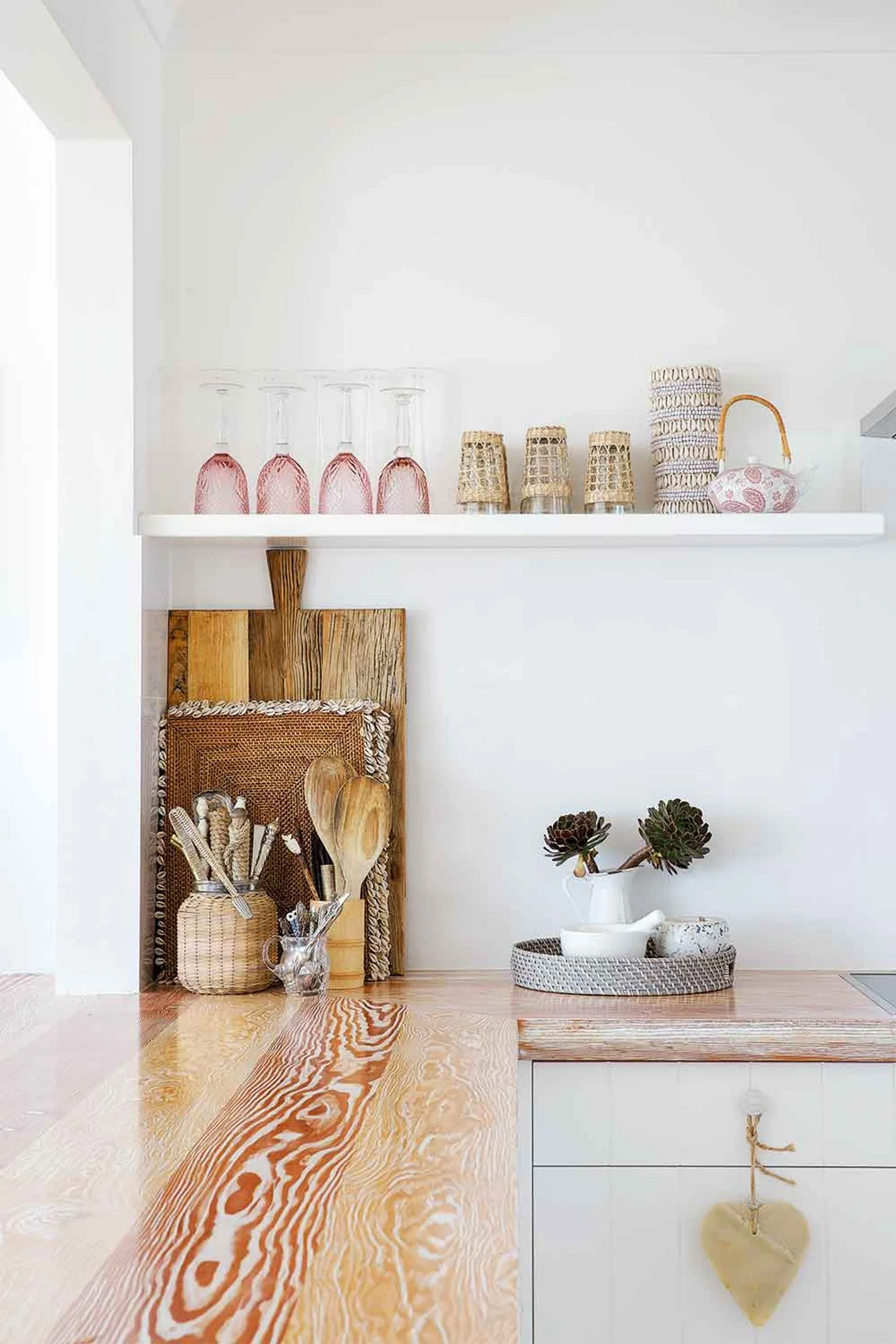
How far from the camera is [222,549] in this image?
93.2 inches

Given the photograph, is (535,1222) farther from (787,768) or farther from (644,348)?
(644,348)

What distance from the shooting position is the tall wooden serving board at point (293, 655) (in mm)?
2320

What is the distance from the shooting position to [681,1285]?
70.5 inches

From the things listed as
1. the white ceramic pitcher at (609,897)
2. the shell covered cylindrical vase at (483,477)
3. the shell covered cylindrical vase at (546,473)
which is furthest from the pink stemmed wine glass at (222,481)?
the white ceramic pitcher at (609,897)

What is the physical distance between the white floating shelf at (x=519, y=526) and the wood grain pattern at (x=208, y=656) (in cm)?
20

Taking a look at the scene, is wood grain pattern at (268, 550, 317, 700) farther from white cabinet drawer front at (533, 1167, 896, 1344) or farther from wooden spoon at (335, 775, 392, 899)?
white cabinet drawer front at (533, 1167, 896, 1344)

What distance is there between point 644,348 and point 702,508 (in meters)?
0.34

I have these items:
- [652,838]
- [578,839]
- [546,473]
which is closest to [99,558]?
[546,473]

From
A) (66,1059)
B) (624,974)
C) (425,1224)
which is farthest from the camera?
(624,974)

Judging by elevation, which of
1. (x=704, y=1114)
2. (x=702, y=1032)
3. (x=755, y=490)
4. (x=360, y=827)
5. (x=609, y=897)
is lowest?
(x=704, y=1114)

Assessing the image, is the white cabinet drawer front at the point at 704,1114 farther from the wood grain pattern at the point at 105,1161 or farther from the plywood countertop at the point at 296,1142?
the wood grain pattern at the point at 105,1161

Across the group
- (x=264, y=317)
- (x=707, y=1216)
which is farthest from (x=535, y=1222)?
(x=264, y=317)

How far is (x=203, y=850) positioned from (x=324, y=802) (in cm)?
20

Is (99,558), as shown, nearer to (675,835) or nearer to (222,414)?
(222,414)
